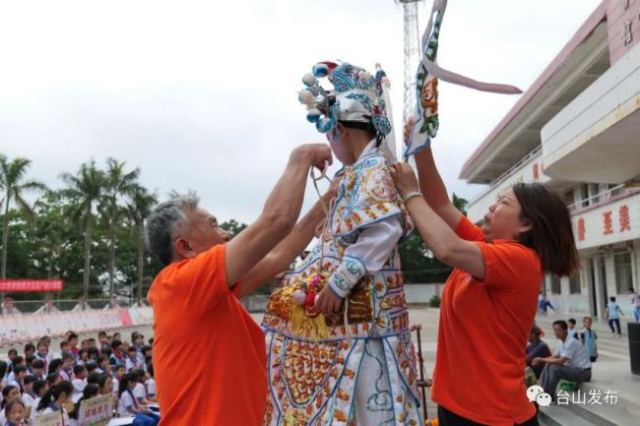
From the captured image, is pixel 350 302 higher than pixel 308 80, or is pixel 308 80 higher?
pixel 308 80

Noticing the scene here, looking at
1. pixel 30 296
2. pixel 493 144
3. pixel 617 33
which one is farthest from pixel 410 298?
pixel 617 33

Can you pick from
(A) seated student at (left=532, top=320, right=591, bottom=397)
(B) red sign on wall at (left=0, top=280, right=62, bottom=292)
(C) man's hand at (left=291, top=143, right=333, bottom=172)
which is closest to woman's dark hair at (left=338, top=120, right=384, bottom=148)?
(C) man's hand at (left=291, top=143, right=333, bottom=172)

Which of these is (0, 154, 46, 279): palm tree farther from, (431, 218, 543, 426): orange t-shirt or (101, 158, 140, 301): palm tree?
(431, 218, 543, 426): orange t-shirt

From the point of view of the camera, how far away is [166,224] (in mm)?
2387

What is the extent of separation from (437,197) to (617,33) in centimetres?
1154

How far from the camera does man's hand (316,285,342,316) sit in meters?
2.38

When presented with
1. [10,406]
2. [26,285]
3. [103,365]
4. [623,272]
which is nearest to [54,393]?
[10,406]

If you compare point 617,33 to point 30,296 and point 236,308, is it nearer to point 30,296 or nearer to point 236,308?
point 236,308

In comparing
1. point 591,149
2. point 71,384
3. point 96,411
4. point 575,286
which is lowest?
point 96,411

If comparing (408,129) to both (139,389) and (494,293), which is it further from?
(139,389)

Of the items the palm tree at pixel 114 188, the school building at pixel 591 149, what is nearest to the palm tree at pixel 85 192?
the palm tree at pixel 114 188

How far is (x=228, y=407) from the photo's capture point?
2.17 metres

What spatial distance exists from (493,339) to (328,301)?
0.76 m

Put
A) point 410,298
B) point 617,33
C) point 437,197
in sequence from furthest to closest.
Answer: point 410,298 → point 617,33 → point 437,197
